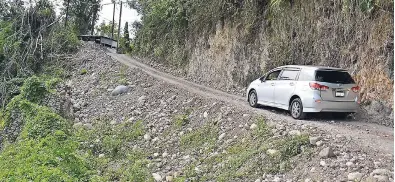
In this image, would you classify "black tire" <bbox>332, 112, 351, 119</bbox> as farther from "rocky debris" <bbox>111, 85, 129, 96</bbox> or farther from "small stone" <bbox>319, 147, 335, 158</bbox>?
"rocky debris" <bbox>111, 85, 129, 96</bbox>

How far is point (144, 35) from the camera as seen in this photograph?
2673 centimetres

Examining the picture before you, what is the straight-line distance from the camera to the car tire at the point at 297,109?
9016 millimetres

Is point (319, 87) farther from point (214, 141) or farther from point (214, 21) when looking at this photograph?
point (214, 21)

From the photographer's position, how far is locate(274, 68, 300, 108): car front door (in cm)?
949

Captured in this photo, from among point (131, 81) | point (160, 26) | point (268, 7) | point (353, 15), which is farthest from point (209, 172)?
point (160, 26)

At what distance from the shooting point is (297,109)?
9.21 metres

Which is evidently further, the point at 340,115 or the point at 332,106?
the point at 340,115

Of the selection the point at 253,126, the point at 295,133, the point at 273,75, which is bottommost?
the point at 253,126

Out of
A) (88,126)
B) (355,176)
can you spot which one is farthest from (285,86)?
(88,126)

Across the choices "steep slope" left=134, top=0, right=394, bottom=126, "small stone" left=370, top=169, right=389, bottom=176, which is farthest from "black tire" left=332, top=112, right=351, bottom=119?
"small stone" left=370, top=169, right=389, bottom=176

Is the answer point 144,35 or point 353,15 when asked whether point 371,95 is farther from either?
point 144,35

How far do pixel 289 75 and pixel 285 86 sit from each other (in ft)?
1.10

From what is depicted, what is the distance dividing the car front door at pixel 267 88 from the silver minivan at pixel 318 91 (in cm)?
51

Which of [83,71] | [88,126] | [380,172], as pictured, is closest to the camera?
[380,172]
